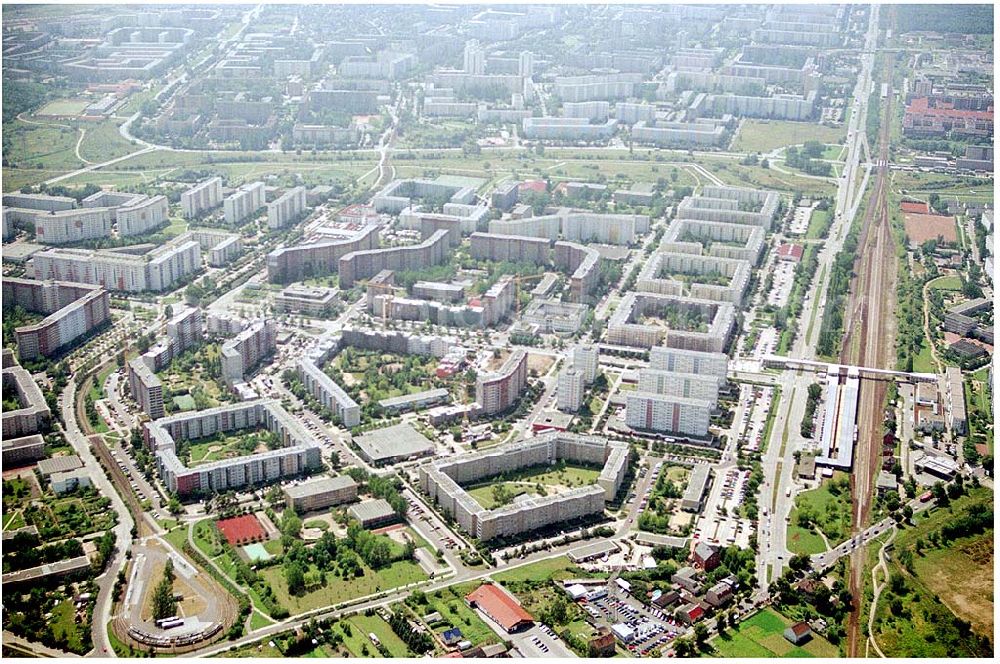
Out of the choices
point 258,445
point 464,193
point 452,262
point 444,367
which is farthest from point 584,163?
point 258,445

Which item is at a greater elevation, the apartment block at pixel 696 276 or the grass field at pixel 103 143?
the grass field at pixel 103 143

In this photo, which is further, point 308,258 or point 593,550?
point 308,258

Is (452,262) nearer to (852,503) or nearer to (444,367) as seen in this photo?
(444,367)

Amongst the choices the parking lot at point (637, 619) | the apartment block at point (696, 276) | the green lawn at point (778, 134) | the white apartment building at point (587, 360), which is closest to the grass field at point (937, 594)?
the parking lot at point (637, 619)

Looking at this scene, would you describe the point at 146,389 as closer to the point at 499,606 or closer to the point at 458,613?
the point at 458,613

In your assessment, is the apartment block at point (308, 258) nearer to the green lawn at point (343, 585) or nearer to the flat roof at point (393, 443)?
the flat roof at point (393, 443)

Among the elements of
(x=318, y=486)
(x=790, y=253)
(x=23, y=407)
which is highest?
(x=790, y=253)

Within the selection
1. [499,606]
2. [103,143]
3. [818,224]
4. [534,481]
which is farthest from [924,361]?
[103,143]
